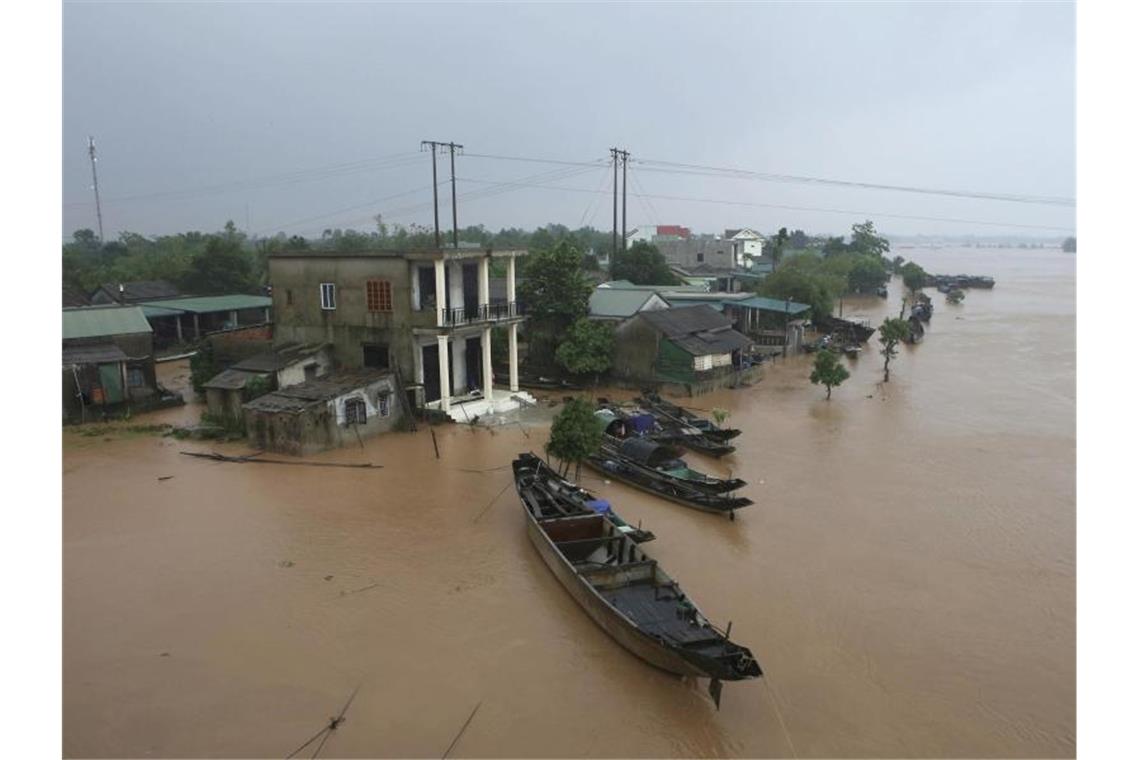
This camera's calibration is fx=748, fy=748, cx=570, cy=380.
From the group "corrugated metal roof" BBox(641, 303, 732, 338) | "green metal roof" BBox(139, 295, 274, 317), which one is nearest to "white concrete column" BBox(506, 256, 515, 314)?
"corrugated metal roof" BBox(641, 303, 732, 338)

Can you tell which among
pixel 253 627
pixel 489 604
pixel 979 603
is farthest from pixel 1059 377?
pixel 253 627

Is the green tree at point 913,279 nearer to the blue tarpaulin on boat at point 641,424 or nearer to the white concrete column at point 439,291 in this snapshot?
the blue tarpaulin on boat at point 641,424

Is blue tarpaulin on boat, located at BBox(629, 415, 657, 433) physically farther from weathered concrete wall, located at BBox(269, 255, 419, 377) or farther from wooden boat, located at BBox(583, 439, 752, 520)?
weathered concrete wall, located at BBox(269, 255, 419, 377)

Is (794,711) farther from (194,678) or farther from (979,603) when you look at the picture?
(194,678)

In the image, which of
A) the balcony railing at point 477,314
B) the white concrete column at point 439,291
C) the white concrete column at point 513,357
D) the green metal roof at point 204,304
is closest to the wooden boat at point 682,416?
the white concrete column at point 513,357

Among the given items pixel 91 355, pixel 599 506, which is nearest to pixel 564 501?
pixel 599 506
